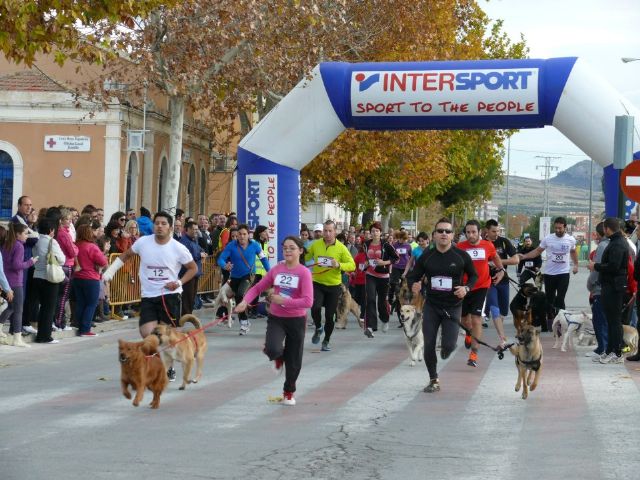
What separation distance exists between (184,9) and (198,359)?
1484 centimetres

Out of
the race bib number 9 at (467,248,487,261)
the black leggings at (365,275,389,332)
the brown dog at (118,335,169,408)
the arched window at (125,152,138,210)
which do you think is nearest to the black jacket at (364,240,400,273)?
the black leggings at (365,275,389,332)

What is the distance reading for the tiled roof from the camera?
39.6 m

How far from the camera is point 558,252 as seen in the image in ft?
71.4

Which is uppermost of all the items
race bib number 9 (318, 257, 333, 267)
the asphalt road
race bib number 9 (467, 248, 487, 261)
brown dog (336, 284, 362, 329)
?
race bib number 9 (467, 248, 487, 261)

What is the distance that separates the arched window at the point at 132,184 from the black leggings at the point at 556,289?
22135 mm

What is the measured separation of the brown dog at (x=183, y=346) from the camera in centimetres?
1267

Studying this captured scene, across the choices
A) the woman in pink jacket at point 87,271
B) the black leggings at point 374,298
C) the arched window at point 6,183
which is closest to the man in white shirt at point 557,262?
the black leggings at point 374,298

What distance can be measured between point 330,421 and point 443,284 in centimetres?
305

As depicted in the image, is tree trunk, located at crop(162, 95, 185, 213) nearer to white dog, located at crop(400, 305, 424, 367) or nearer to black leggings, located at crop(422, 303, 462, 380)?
white dog, located at crop(400, 305, 424, 367)

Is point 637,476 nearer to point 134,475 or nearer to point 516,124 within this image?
point 134,475

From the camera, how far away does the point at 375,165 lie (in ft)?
124

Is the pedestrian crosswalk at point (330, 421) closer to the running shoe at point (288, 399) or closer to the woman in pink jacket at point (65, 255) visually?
the running shoe at point (288, 399)

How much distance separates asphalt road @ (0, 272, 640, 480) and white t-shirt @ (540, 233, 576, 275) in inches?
212

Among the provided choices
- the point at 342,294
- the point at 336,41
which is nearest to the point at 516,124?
the point at 342,294
